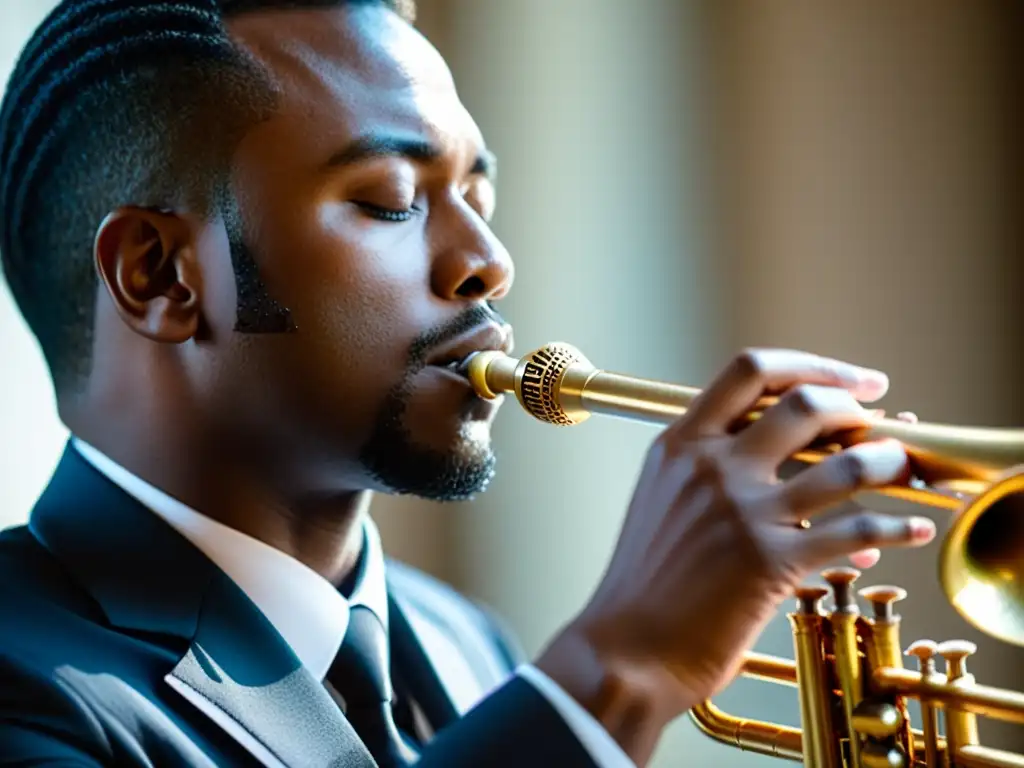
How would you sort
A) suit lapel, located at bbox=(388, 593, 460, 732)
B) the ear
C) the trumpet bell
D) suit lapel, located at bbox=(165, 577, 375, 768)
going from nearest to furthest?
the trumpet bell < suit lapel, located at bbox=(165, 577, 375, 768) < the ear < suit lapel, located at bbox=(388, 593, 460, 732)

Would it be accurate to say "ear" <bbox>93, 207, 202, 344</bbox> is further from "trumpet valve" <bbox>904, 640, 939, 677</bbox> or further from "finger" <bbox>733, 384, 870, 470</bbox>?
"trumpet valve" <bbox>904, 640, 939, 677</bbox>

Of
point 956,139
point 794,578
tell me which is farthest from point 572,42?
point 794,578

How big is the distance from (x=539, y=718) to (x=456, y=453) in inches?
12.1

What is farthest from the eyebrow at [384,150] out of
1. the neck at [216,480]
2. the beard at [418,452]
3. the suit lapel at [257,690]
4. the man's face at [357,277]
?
the suit lapel at [257,690]

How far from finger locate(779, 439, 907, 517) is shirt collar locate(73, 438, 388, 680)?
479 millimetres

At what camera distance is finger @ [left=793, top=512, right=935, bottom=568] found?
755 millimetres

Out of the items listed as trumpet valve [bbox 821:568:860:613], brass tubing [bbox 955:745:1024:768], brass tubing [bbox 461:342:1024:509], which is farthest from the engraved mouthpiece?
brass tubing [bbox 955:745:1024:768]

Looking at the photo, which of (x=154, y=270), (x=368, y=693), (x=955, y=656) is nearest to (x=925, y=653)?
(x=955, y=656)

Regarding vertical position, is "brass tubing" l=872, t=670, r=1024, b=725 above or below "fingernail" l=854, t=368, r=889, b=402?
below

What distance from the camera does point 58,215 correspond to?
44.6 inches

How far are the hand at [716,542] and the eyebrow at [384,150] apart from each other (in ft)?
1.22

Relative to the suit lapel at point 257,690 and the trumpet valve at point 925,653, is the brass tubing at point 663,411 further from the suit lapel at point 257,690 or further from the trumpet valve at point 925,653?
the suit lapel at point 257,690

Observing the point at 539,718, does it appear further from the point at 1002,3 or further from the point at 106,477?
the point at 1002,3

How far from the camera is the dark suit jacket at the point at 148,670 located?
2.84 feet
